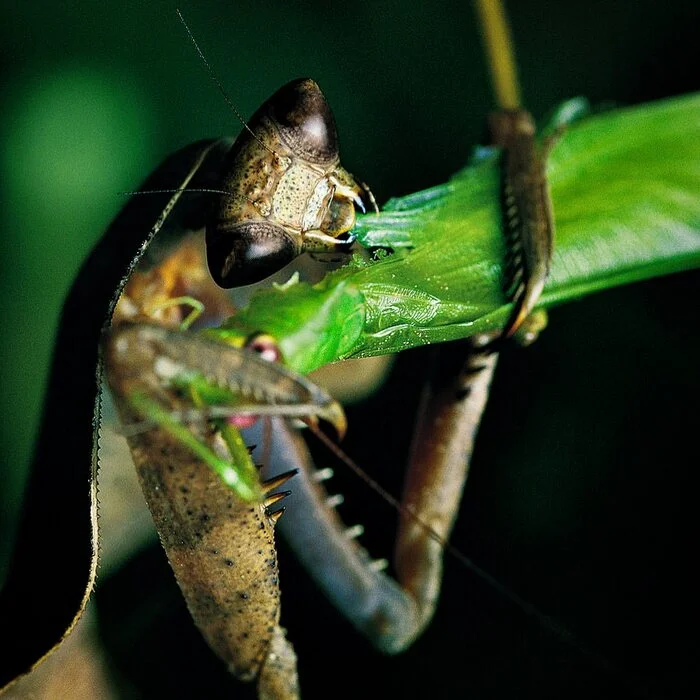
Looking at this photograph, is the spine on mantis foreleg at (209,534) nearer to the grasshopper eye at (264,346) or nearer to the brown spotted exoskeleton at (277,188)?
the grasshopper eye at (264,346)

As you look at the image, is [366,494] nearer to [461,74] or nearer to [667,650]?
[667,650]

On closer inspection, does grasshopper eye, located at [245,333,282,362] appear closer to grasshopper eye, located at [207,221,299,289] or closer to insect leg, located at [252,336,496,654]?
grasshopper eye, located at [207,221,299,289]

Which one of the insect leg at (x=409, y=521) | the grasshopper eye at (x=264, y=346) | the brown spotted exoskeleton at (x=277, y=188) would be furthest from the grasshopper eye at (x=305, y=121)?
the insect leg at (x=409, y=521)

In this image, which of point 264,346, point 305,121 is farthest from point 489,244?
point 264,346

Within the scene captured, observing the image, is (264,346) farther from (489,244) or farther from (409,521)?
(409,521)

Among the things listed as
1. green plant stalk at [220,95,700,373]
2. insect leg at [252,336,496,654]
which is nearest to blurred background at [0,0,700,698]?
insect leg at [252,336,496,654]

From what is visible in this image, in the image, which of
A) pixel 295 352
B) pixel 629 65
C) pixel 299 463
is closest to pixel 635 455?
pixel 299 463
